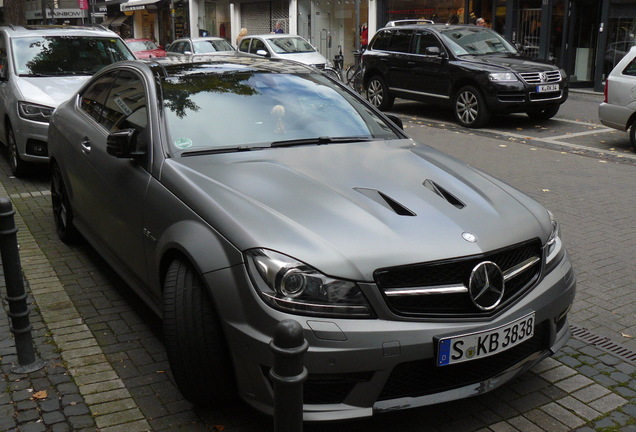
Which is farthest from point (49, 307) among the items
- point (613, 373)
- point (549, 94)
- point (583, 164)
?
point (549, 94)

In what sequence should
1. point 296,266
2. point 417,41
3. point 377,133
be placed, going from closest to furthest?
point 296,266
point 377,133
point 417,41

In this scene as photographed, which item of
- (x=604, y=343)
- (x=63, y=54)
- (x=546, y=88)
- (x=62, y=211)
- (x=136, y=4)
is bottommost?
(x=604, y=343)

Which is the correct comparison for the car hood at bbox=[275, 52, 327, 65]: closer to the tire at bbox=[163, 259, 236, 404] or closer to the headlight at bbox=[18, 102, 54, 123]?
the headlight at bbox=[18, 102, 54, 123]

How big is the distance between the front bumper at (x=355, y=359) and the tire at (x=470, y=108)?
10520 millimetres

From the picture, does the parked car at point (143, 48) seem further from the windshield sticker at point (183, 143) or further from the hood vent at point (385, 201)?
the hood vent at point (385, 201)

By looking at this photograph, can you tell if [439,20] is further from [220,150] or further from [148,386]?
[148,386]

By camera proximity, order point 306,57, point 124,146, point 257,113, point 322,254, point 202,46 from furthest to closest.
Answer: 1. point 202,46
2. point 306,57
3. point 257,113
4. point 124,146
5. point 322,254

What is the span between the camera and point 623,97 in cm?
1079

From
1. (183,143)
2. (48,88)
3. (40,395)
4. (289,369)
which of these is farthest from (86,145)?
(48,88)

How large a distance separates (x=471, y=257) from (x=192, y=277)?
1.26m

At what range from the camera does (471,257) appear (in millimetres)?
3180

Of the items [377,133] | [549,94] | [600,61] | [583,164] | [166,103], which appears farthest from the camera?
[600,61]

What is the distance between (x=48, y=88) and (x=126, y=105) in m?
4.49

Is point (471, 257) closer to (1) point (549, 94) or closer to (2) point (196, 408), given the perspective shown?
(2) point (196, 408)
